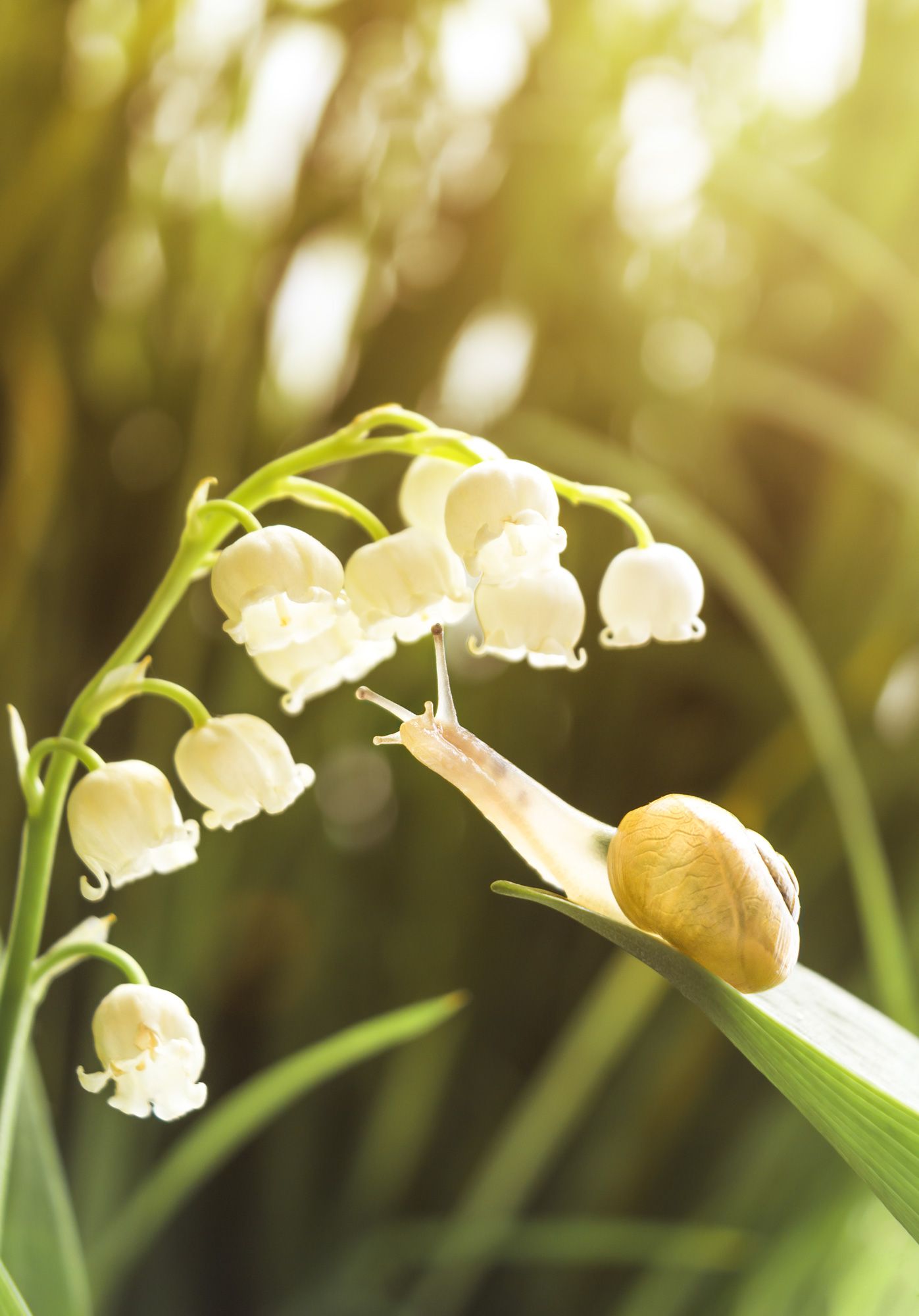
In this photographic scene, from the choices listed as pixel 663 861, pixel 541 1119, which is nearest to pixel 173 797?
pixel 663 861

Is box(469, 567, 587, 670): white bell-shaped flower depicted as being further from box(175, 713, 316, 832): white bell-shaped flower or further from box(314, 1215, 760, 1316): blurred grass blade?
box(314, 1215, 760, 1316): blurred grass blade

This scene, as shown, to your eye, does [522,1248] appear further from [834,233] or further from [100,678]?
[834,233]

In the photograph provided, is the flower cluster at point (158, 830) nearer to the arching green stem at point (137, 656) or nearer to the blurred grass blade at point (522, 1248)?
the arching green stem at point (137, 656)

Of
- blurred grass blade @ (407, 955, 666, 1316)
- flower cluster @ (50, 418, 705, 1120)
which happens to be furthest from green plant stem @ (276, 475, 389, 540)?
blurred grass blade @ (407, 955, 666, 1316)

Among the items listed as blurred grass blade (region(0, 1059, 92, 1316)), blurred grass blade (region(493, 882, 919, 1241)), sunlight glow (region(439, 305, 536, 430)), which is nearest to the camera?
blurred grass blade (region(493, 882, 919, 1241))

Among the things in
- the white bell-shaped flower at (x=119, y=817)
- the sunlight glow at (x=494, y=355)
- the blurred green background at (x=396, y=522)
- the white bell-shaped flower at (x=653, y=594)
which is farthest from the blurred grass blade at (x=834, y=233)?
the white bell-shaped flower at (x=119, y=817)
